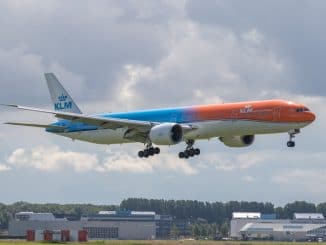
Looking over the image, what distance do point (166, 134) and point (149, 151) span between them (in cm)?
757

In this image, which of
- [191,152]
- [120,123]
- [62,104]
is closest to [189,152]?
[191,152]

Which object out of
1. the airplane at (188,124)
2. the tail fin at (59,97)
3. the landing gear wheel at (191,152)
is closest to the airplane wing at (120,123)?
the airplane at (188,124)

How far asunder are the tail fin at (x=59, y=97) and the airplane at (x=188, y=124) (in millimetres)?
6005

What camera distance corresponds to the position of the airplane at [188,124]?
105562mm

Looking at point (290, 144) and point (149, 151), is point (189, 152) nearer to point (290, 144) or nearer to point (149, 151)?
point (149, 151)

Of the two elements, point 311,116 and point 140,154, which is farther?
point 140,154

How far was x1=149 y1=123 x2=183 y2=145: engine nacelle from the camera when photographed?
10931 cm

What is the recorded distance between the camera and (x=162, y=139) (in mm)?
109500

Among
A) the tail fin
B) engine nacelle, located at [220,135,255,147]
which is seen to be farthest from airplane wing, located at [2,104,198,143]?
the tail fin

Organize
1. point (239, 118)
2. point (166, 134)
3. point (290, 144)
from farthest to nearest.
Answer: point (166, 134) → point (239, 118) → point (290, 144)

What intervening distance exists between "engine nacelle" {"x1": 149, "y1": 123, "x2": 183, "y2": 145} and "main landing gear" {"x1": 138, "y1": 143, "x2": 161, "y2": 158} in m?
5.44

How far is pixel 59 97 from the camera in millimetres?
134125

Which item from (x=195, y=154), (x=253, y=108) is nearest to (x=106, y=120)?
(x=195, y=154)

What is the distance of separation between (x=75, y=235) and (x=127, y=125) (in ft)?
142
